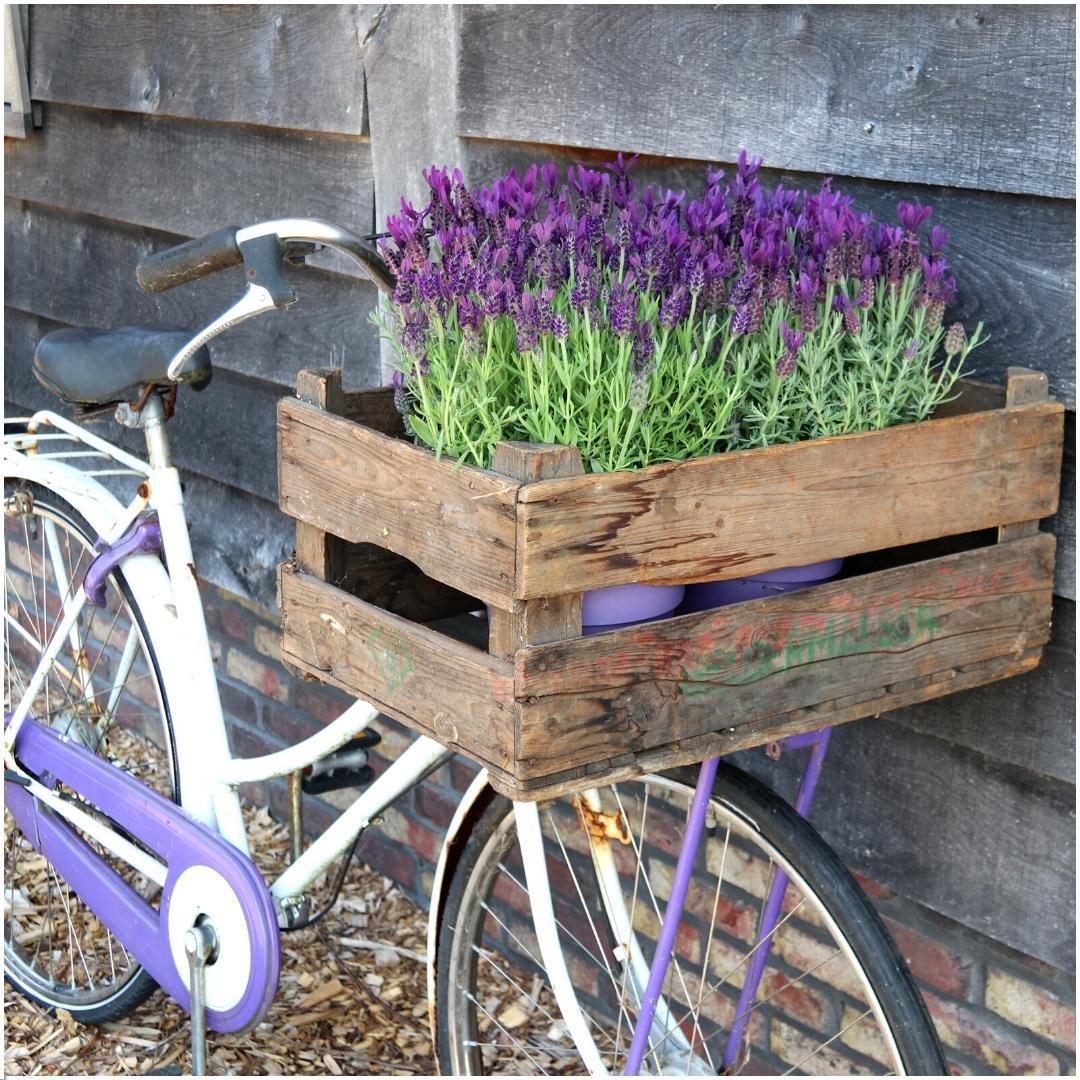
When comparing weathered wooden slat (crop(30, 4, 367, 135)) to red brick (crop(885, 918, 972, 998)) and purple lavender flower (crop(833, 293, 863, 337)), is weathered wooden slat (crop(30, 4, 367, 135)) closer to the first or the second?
purple lavender flower (crop(833, 293, 863, 337))

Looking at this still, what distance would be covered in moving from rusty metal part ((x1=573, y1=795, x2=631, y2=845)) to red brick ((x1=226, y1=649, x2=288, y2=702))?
1364 millimetres

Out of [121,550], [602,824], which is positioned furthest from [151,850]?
[602,824]

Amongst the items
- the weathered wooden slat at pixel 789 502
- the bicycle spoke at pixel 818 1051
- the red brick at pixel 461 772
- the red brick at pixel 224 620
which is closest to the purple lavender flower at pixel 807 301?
the weathered wooden slat at pixel 789 502

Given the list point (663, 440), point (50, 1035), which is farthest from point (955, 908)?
point (50, 1035)

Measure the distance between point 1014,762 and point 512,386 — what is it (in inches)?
30.6

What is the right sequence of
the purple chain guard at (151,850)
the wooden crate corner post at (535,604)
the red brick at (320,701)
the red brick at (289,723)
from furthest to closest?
the red brick at (289,723)
the red brick at (320,701)
the purple chain guard at (151,850)
the wooden crate corner post at (535,604)

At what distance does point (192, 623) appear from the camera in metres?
2.16

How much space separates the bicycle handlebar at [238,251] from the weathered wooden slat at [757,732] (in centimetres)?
61

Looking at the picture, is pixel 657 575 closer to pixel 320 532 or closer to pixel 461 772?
pixel 320 532

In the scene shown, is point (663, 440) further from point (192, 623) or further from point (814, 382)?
point (192, 623)

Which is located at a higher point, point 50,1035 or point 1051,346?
point 1051,346

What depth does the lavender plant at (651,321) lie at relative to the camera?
4.29 ft

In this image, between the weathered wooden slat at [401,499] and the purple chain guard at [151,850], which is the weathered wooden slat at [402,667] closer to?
the weathered wooden slat at [401,499]

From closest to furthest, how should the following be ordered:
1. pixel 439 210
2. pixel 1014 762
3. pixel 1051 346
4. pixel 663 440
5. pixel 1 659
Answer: pixel 663 440 → pixel 439 210 → pixel 1051 346 → pixel 1014 762 → pixel 1 659
